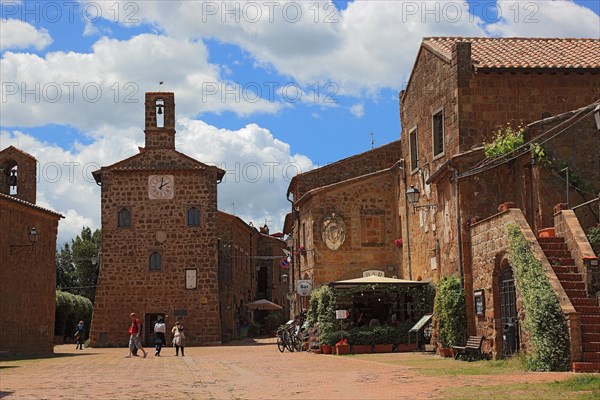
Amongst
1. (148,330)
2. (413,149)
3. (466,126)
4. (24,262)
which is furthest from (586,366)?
(148,330)

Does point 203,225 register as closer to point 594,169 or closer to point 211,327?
point 211,327

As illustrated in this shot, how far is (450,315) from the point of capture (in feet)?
71.2

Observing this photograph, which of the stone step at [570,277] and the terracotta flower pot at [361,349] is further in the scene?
the terracotta flower pot at [361,349]

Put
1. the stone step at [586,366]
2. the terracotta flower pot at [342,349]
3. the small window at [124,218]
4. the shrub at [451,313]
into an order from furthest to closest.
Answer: the small window at [124,218]
the terracotta flower pot at [342,349]
the shrub at [451,313]
the stone step at [586,366]

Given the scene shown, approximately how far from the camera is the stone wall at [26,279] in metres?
29.4

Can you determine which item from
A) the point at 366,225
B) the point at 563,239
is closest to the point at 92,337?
the point at 366,225

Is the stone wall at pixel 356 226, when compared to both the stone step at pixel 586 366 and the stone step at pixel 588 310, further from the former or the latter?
the stone step at pixel 586 366

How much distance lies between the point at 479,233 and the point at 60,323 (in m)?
38.3

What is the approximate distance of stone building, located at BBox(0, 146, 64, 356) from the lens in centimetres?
2950

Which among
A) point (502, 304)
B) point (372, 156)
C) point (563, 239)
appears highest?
point (372, 156)

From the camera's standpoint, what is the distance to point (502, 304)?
19375mm

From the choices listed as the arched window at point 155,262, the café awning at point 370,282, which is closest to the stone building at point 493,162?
the café awning at point 370,282

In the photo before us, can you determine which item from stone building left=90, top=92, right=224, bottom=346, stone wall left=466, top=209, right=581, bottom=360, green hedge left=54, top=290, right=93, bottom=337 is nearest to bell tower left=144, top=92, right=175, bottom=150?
stone building left=90, top=92, right=224, bottom=346

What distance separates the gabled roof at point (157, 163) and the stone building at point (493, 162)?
15.5 metres
